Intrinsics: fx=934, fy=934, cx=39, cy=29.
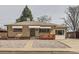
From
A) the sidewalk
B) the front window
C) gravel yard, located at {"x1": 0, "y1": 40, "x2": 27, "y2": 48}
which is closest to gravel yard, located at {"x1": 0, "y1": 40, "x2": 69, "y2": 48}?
gravel yard, located at {"x1": 0, "y1": 40, "x2": 27, "y2": 48}

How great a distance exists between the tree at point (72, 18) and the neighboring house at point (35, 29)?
290 mm

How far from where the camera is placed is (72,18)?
1149 inches

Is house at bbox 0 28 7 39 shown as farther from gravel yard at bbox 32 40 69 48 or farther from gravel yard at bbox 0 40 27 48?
gravel yard at bbox 32 40 69 48

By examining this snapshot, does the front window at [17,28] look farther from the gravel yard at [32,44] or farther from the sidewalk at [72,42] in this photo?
the sidewalk at [72,42]

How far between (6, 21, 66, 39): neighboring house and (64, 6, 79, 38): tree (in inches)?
11.4

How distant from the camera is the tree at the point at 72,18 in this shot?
29.2 metres

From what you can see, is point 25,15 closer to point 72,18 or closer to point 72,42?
point 72,18

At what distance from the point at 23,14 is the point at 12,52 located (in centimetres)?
124

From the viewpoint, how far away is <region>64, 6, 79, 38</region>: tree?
29203 mm

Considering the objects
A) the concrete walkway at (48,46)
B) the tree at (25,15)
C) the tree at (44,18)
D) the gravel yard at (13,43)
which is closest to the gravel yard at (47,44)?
the concrete walkway at (48,46)

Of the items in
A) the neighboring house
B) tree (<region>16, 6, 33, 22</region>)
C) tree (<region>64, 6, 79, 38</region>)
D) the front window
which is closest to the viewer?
tree (<region>64, 6, 79, 38</region>)
